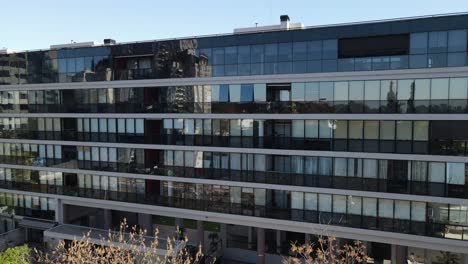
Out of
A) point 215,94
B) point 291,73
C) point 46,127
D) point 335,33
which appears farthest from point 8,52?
point 335,33

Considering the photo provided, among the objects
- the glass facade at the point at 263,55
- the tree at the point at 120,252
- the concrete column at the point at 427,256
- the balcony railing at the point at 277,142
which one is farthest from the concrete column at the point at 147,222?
the concrete column at the point at 427,256

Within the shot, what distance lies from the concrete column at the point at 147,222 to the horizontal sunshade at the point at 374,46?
73.6ft

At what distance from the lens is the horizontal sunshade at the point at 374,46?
2250 cm

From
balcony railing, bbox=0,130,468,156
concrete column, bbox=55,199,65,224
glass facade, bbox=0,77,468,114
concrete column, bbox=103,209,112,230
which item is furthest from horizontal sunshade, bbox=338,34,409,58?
concrete column, bbox=55,199,65,224

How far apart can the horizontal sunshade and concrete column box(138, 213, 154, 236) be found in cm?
2242

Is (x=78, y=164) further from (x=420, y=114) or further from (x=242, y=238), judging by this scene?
(x=420, y=114)

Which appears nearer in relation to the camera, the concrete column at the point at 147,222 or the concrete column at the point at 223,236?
the concrete column at the point at 223,236

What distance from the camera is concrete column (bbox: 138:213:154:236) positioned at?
33584 millimetres

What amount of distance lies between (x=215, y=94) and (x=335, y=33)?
966 centimetres

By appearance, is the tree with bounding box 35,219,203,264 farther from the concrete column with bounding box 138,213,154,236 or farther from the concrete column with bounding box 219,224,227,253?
the concrete column with bounding box 219,224,227,253

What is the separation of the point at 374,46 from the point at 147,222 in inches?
976

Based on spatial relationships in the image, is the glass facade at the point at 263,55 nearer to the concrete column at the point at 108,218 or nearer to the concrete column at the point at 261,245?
the concrete column at the point at 261,245

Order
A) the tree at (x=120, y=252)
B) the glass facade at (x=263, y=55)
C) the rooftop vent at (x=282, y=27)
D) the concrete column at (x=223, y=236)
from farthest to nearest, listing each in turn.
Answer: the concrete column at (x=223, y=236), the rooftop vent at (x=282, y=27), the glass facade at (x=263, y=55), the tree at (x=120, y=252)

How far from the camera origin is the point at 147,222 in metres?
33.8
